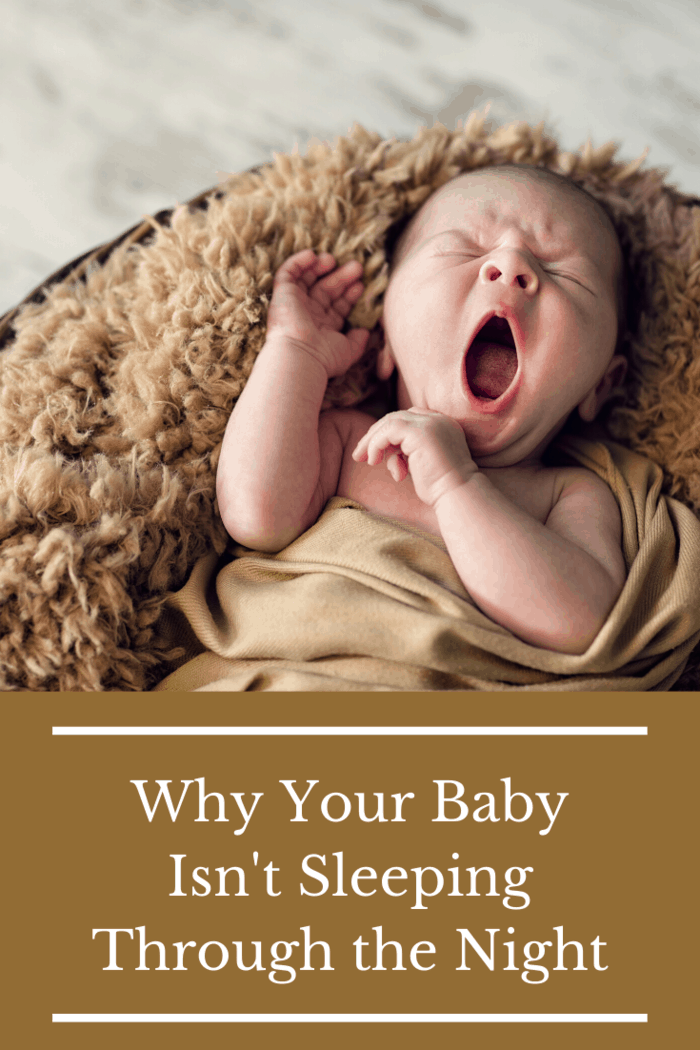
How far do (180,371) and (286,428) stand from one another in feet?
0.62

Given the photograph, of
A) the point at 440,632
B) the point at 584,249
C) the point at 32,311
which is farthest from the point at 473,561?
the point at 32,311

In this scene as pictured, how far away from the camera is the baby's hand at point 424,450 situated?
956 mm

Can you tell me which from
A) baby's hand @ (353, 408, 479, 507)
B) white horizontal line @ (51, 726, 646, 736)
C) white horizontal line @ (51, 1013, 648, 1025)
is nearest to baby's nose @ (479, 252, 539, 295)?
baby's hand @ (353, 408, 479, 507)

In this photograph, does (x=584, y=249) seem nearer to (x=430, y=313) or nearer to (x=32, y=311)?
(x=430, y=313)

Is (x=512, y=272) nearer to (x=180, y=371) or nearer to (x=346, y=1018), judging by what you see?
(x=180, y=371)

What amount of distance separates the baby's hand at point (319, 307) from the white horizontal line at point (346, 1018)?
77 centimetres

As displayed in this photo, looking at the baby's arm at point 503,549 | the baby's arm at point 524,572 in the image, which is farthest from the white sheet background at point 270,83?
the baby's arm at point 524,572

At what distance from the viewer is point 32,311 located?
4.13ft

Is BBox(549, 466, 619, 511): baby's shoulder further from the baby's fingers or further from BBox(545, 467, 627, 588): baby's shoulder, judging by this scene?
the baby's fingers

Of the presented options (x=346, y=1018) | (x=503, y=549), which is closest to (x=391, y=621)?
(x=503, y=549)

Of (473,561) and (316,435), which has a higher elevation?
(316,435)

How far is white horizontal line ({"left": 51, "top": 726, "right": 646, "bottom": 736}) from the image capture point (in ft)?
2.69

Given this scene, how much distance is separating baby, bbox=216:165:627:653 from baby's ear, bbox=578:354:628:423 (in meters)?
0.03

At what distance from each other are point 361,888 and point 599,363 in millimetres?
722
